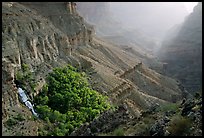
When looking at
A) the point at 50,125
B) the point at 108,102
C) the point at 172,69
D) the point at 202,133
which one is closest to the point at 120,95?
the point at 108,102

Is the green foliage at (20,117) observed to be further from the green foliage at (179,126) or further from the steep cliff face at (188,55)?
the steep cliff face at (188,55)

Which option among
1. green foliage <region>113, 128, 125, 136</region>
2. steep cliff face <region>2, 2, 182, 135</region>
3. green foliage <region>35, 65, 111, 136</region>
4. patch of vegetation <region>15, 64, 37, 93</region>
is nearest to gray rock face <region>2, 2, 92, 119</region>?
steep cliff face <region>2, 2, 182, 135</region>

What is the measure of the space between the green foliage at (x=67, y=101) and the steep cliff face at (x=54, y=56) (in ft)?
5.51

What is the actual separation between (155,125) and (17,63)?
98.5ft

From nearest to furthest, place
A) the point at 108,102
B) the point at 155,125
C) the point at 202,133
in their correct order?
1. the point at 202,133
2. the point at 155,125
3. the point at 108,102

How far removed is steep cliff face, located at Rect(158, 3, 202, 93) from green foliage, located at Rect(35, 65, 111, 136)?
47454mm

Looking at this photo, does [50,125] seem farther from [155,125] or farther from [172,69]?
[172,69]

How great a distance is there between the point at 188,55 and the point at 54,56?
78.4 metres

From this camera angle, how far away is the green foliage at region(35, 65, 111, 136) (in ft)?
151

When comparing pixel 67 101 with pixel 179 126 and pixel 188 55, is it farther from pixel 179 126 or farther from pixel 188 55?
pixel 188 55

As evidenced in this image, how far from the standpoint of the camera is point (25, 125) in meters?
38.4

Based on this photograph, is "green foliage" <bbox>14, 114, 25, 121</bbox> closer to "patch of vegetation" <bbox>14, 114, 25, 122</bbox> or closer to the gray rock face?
"patch of vegetation" <bbox>14, 114, 25, 122</bbox>

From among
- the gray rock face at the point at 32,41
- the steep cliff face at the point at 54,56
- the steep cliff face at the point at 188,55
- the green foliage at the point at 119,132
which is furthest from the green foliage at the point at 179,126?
the steep cliff face at the point at 188,55

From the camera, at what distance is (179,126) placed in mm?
22875
